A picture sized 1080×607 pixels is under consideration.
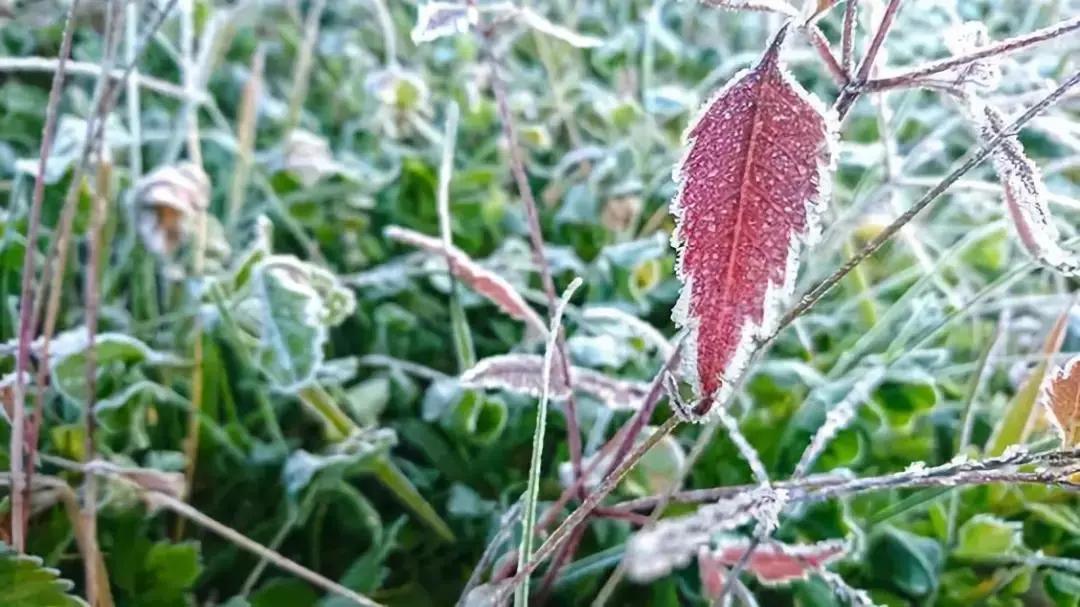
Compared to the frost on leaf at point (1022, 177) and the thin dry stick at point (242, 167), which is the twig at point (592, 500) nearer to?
the frost on leaf at point (1022, 177)

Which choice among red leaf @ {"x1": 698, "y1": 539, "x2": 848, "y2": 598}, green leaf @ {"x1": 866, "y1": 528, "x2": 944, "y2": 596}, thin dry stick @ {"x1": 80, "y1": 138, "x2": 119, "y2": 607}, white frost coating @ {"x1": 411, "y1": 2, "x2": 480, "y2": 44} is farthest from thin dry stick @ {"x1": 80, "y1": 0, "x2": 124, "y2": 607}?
green leaf @ {"x1": 866, "y1": 528, "x2": 944, "y2": 596}

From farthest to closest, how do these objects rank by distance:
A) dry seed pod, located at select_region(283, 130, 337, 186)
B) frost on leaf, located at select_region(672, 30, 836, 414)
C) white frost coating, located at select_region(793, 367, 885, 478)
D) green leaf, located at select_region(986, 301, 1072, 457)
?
dry seed pod, located at select_region(283, 130, 337, 186) < green leaf, located at select_region(986, 301, 1072, 457) < white frost coating, located at select_region(793, 367, 885, 478) < frost on leaf, located at select_region(672, 30, 836, 414)

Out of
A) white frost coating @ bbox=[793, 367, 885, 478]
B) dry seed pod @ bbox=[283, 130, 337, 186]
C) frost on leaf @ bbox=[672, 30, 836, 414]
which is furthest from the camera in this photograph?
dry seed pod @ bbox=[283, 130, 337, 186]

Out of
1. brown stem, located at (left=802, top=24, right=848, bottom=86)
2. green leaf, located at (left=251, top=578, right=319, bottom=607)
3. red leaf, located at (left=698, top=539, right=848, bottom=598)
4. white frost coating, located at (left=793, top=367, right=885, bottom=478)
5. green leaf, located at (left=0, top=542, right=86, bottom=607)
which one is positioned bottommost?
green leaf, located at (left=251, top=578, right=319, bottom=607)

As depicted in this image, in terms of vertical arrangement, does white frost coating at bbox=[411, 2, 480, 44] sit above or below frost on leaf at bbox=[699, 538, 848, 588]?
above

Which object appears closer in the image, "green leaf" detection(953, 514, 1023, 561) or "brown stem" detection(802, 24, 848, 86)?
"brown stem" detection(802, 24, 848, 86)

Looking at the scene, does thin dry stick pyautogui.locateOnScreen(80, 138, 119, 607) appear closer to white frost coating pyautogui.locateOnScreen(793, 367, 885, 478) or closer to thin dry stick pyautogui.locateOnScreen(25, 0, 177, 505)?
thin dry stick pyautogui.locateOnScreen(25, 0, 177, 505)

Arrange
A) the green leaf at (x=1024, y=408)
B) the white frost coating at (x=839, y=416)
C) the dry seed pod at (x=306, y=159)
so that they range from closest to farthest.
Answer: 1. the white frost coating at (x=839, y=416)
2. the green leaf at (x=1024, y=408)
3. the dry seed pod at (x=306, y=159)

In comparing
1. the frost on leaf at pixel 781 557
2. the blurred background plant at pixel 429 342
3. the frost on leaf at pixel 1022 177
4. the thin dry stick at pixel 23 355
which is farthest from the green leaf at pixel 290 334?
the frost on leaf at pixel 1022 177
